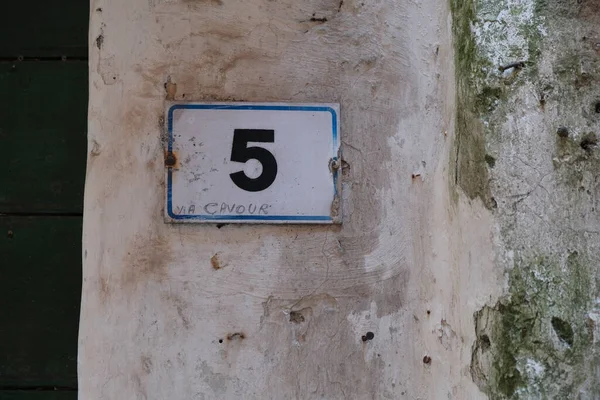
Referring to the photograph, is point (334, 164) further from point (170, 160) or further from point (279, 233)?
point (170, 160)

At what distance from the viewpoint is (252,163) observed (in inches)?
44.1

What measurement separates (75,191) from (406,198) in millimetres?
741

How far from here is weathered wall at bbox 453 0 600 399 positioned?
865 millimetres

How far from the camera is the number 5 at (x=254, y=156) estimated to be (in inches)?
43.8

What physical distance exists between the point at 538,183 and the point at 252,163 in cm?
52

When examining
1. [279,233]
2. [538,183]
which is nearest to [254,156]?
[279,233]

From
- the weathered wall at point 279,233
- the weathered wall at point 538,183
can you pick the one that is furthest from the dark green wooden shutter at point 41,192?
the weathered wall at point 538,183

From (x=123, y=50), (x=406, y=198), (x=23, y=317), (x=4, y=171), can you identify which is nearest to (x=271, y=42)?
(x=123, y=50)

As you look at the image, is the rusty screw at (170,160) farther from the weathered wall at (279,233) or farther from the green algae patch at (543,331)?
the green algae patch at (543,331)

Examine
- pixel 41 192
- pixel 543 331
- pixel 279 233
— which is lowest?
pixel 543 331

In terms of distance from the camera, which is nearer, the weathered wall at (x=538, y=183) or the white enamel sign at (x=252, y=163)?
the weathered wall at (x=538, y=183)

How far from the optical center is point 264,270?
1.12m

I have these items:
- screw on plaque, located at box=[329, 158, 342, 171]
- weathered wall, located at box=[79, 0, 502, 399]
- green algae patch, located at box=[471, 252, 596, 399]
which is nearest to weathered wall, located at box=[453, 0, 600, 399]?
green algae patch, located at box=[471, 252, 596, 399]

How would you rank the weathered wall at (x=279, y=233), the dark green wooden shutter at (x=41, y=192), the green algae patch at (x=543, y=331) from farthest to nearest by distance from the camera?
the dark green wooden shutter at (x=41, y=192) → the weathered wall at (x=279, y=233) → the green algae patch at (x=543, y=331)
